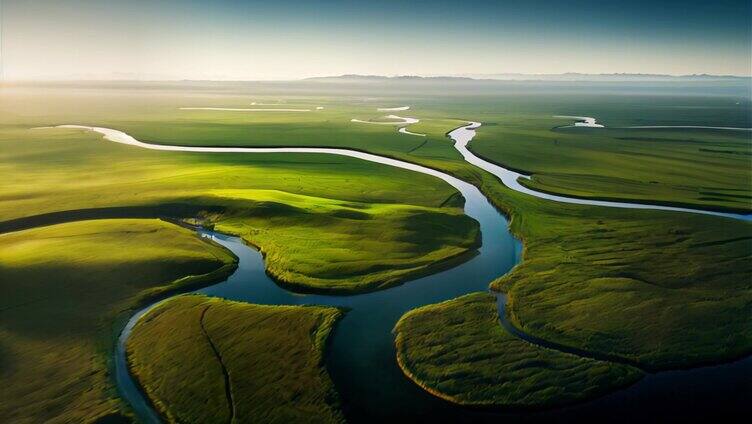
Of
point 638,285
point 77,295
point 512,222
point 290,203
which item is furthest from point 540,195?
point 77,295

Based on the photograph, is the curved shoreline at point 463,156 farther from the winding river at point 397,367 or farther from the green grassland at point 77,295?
the green grassland at point 77,295

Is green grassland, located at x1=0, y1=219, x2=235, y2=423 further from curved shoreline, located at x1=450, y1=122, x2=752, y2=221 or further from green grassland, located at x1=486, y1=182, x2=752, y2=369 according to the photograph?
curved shoreline, located at x1=450, y1=122, x2=752, y2=221

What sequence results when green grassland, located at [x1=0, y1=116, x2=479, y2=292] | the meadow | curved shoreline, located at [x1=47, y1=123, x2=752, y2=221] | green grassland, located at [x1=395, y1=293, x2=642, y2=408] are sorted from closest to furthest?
green grassland, located at [x1=395, y1=293, x2=642, y2=408], the meadow, green grassland, located at [x1=0, y1=116, x2=479, y2=292], curved shoreline, located at [x1=47, y1=123, x2=752, y2=221]

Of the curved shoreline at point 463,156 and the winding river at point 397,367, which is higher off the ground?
the curved shoreline at point 463,156

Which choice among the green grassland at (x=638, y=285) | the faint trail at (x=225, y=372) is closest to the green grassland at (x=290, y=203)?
the faint trail at (x=225, y=372)

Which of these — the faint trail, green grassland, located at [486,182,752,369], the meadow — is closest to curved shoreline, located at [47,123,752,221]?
the meadow

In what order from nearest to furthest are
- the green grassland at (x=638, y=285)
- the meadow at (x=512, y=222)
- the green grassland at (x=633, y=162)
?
the green grassland at (x=638, y=285) < the meadow at (x=512, y=222) < the green grassland at (x=633, y=162)

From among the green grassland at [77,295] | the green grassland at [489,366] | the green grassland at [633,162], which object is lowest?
the green grassland at [489,366]
